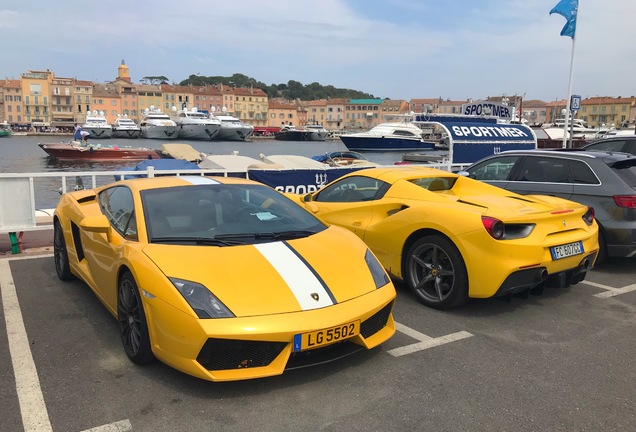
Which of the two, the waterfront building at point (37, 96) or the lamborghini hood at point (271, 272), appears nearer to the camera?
the lamborghini hood at point (271, 272)

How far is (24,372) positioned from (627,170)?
676 centimetres

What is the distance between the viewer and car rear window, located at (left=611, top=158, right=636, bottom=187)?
19.9 feet

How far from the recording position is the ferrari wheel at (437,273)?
4469 mm

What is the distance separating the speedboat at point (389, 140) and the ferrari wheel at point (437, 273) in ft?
155

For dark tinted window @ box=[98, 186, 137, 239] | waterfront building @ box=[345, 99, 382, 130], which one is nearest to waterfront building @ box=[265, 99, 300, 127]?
waterfront building @ box=[345, 99, 382, 130]

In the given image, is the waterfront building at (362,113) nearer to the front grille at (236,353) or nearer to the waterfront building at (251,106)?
the waterfront building at (251,106)

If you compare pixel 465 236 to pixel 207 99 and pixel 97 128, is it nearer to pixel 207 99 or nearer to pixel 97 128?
pixel 97 128

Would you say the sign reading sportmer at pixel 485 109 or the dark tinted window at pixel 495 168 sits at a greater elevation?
the sign reading sportmer at pixel 485 109

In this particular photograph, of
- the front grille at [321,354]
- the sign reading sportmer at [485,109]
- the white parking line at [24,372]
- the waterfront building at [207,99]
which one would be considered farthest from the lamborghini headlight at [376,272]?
the waterfront building at [207,99]

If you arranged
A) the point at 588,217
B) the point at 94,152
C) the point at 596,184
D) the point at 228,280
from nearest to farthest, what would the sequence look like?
the point at 228,280
the point at 588,217
the point at 596,184
the point at 94,152

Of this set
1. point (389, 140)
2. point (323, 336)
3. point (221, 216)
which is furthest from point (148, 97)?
point (323, 336)

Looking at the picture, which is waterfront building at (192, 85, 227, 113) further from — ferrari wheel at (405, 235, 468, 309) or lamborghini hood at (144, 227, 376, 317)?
lamborghini hood at (144, 227, 376, 317)

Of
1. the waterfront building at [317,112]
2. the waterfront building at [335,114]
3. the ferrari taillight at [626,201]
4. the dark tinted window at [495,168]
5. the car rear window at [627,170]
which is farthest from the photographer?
the waterfront building at [317,112]

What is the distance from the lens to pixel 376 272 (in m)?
3.70
